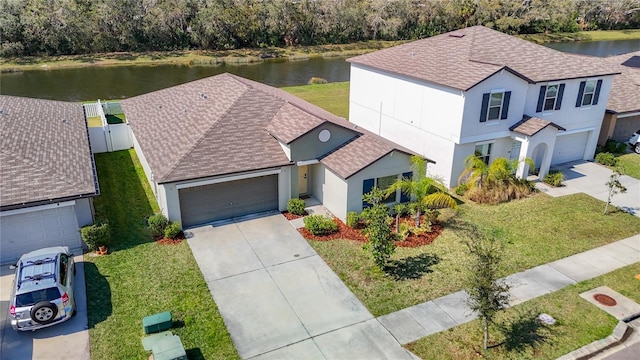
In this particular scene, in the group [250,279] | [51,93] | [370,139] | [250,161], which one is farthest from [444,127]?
[51,93]

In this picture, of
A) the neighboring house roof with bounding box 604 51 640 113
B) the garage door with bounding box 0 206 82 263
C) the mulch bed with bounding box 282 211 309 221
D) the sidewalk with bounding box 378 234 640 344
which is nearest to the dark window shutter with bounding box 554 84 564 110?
the neighboring house roof with bounding box 604 51 640 113

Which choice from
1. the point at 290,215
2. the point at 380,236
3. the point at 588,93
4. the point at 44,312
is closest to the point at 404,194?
the point at 290,215

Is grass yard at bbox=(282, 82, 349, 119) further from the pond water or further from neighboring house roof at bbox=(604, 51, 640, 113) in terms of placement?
neighboring house roof at bbox=(604, 51, 640, 113)

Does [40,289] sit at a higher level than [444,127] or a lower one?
lower

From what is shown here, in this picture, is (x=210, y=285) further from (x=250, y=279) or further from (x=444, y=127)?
(x=444, y=127)

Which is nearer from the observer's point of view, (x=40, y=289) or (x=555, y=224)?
(x=40, y=289)

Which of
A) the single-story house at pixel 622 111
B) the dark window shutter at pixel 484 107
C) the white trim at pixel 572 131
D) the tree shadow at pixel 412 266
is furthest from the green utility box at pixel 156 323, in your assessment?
the single-story house at pixel 622 111
